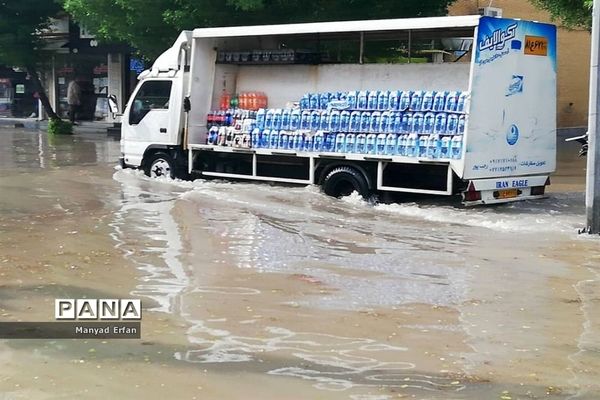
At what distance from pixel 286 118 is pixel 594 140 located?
5786 mm

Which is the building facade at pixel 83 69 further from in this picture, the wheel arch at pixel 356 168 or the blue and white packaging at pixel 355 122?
the blue and white packaging at pixel 355 122

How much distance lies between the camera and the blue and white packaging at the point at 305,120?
14531mm

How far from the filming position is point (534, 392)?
17.1 feet

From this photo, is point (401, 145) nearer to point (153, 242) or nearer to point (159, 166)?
point (153, 242)

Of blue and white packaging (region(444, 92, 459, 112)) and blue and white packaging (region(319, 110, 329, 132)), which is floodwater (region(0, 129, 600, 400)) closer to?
blue and white packaging (region(319, 110, 329, 132))

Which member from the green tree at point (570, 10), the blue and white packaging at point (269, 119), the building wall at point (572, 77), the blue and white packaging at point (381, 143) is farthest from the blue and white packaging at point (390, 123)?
the building wall at point (572, 77)

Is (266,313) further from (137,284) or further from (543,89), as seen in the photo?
(543,89)

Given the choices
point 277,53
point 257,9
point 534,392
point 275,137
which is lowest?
point 534,392

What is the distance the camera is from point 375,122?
13.6 metres

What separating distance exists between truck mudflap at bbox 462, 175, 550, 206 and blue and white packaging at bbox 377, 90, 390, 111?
207cm

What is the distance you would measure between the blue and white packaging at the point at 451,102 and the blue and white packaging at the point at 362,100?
158 centimetres

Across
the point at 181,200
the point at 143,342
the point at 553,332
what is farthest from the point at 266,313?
the point at 181,200

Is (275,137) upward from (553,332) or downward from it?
upward

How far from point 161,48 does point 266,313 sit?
680 inches
